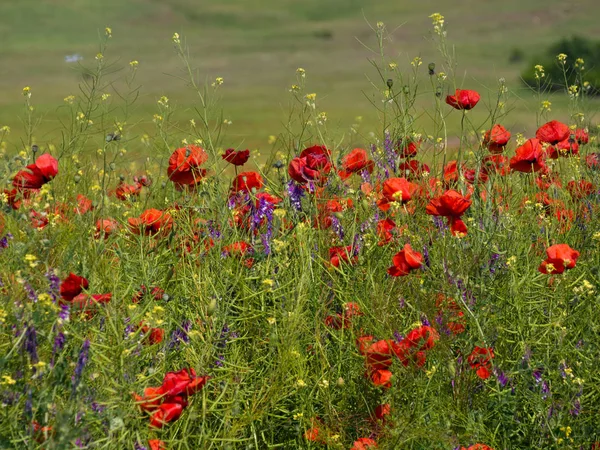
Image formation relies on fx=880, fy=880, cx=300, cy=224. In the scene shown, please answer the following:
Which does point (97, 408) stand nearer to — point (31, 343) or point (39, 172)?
point (31, 343)

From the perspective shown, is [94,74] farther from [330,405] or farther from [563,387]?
[563,387]

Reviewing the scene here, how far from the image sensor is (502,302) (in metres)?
2.32

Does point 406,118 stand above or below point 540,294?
above

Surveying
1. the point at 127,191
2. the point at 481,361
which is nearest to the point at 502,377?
the point at 481,361

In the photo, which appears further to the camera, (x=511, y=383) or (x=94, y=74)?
(x=94, y=74)

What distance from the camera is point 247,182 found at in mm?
2820

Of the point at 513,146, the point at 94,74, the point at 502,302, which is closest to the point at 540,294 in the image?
the point at 502,302

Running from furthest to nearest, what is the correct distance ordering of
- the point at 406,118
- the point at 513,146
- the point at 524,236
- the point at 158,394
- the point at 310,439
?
the point at 513,146, the point at 406,118, the point at 524,236, the point at 310,439, the point at 158,394

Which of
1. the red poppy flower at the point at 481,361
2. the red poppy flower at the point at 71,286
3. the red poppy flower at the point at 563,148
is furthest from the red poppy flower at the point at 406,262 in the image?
the red poppy flower at the point at 563,148

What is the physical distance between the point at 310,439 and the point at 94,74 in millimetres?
1349

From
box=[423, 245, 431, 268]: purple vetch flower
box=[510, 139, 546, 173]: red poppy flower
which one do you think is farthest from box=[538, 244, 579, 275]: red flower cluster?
box=[510, 139, 546, 173]: red poppy flower

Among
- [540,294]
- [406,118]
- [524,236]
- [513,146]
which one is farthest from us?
[513,146]

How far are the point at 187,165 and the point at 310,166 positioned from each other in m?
0.37

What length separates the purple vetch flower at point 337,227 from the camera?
8.79 ft
